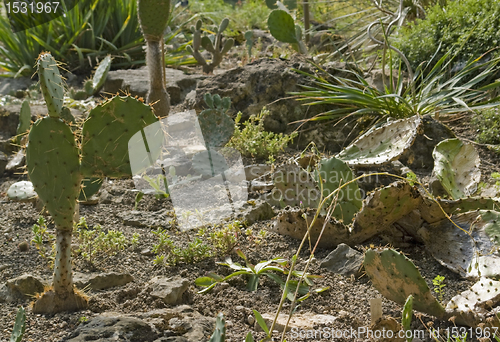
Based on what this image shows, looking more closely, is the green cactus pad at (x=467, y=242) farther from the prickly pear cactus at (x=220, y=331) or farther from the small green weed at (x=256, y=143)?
the small green weed at (x=256, y=143)

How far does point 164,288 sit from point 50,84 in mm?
951

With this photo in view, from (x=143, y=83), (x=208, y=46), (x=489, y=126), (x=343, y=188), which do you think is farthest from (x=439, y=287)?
(x=208, y=46)

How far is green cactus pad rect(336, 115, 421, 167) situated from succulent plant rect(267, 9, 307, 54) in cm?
242

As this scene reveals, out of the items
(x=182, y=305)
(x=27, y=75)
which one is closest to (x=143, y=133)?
(x=182, y=305)

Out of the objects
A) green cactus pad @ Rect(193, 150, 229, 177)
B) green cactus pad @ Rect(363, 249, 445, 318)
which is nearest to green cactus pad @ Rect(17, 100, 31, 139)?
green cactus pad @ Rect(193, 150, 229, 177)

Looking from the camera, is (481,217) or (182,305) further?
(481,217)

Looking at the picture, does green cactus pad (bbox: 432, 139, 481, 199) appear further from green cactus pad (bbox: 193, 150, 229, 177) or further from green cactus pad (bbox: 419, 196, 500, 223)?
green cactus pad (bbox: 193, 150, 229, 177)

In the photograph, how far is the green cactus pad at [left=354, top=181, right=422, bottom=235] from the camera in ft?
7.56

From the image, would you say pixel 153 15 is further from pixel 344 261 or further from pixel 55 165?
pixel 344 261

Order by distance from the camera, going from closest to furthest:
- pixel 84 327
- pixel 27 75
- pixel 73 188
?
pixel 84 327 < pixel 73 188 < pixel 27 75

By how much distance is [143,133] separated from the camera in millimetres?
2029

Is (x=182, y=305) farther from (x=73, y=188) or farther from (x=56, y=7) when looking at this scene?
(x=56, y=7)

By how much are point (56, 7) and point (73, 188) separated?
20.4 feet

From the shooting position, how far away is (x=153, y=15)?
12.5 ft
